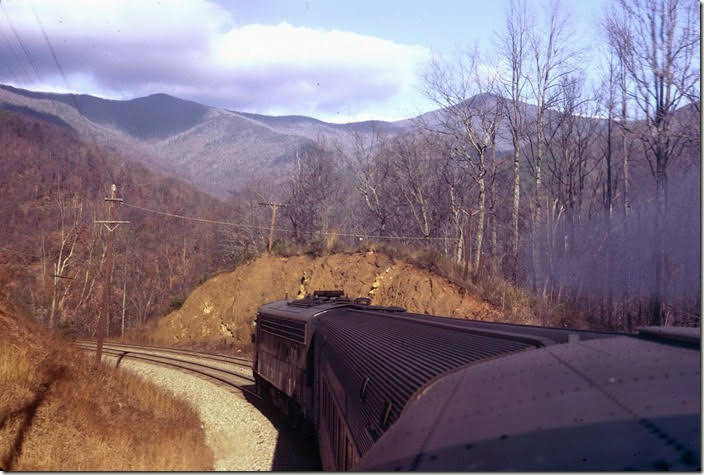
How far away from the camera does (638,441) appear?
7.21 feet

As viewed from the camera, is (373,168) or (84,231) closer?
(84,231)

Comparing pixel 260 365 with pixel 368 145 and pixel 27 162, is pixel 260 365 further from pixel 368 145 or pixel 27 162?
pixel 27 162

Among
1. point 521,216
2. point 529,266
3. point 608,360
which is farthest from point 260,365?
point 521,216

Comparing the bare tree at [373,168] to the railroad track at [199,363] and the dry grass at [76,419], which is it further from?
the dry grass at [76,419]

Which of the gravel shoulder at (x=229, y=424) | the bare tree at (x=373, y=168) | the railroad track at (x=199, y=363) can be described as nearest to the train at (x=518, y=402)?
the gravel shoulder at (x=229, y=424)

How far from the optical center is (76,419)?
34.9 feet

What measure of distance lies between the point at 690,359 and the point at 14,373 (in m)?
11.4

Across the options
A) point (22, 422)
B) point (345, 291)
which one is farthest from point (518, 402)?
point (345, 291)

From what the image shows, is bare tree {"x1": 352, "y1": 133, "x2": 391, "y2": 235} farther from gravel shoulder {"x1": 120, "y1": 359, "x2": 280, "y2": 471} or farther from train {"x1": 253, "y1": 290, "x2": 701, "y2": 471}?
train {"x1": 253, "y1": 290, "x2": 701, "y2": 471}

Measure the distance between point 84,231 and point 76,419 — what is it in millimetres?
40094

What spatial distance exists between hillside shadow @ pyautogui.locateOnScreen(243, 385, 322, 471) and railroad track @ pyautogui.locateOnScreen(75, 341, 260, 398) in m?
3.72

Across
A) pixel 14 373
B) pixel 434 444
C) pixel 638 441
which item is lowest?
pixel 14 373

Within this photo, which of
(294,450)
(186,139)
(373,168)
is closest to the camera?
(294,450)

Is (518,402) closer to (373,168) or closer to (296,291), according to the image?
(296,291)
